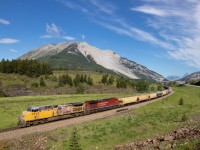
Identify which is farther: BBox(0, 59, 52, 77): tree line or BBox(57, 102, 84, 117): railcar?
BBox(0, 59, 52, 77): tree line

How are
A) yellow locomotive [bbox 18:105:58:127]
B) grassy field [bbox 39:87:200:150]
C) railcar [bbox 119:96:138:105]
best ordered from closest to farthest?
grassy field [bbox 39:87:200:150], yellow locomotive [bbox 18:105:58:127], railcar [bbox 119:96:138:105]

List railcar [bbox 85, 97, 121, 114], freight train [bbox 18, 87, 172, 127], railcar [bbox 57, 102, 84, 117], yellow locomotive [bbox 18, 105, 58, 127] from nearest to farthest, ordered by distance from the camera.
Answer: yellow locomotive [bbox 18, 105, 58, 127]
freight train [bbox 18, 87, 172, 127]
railcar [bbox 57, 102, 84, 117]
railcar [bbox 85, 97, 121, 114]

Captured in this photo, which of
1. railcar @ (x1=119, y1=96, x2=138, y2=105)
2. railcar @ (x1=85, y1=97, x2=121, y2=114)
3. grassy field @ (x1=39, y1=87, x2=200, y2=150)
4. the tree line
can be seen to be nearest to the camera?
grassy field @ (x1=39, y1=87, x2=200, y2=150)

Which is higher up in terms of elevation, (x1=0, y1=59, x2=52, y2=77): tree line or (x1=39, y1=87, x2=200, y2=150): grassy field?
(x1=0, y1=59, x2=52, y2=77): tree line

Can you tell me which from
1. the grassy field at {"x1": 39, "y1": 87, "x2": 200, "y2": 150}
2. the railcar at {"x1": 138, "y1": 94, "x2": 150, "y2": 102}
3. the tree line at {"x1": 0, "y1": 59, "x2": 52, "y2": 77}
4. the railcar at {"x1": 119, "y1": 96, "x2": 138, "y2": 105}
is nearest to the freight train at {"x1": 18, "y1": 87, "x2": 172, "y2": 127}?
the railcar at {"x1": 119, "y1": 96, "x2": 138, "y2": 105}

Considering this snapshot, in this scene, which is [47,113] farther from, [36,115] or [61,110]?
[61,110]

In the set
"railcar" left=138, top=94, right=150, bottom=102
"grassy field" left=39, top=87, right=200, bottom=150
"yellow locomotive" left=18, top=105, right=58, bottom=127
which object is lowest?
"grassy field" left=39, top=87, right=200, bottom=150

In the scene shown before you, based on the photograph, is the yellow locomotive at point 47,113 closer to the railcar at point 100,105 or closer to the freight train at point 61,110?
the freight train at point 61,110

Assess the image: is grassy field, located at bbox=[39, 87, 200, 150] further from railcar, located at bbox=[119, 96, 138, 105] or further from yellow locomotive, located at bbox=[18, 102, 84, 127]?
railcar, located at bbox=[119, 96, 138, 105]

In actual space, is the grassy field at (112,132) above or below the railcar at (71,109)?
below

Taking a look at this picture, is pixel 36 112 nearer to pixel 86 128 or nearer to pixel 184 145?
pixel 86 128

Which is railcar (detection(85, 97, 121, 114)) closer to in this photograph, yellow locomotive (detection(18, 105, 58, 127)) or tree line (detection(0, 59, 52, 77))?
yellow locomotive (detection(18, 105, 58, 127))

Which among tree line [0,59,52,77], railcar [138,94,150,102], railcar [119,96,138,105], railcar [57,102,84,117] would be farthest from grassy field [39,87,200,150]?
tree line [0,59,52,77]

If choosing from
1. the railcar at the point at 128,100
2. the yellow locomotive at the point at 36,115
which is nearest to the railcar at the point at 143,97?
the railcar at the point at 128,100
